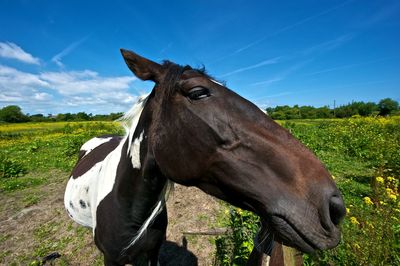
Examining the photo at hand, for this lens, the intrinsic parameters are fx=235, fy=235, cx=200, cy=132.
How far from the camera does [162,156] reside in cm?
180

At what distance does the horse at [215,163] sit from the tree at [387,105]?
296ft

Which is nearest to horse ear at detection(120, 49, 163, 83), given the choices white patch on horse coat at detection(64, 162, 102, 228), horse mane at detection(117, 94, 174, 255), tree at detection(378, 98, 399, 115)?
horse mane at detection(117, 94, 174, 255)

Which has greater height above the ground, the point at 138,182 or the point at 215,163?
the point at 215,163

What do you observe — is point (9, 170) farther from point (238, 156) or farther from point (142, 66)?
point (238, 156)

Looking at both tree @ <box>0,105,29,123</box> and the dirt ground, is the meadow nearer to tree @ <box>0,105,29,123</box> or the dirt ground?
the dirt ground

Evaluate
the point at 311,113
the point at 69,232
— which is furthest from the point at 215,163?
the point at 311,113

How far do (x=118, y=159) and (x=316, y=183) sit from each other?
6.78ft

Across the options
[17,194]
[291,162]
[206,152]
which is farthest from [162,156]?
[17,194]

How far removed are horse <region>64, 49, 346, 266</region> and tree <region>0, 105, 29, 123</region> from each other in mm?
87097

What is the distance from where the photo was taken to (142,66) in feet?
6.26

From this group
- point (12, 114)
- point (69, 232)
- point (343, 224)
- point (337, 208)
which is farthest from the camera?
point (12, 114)

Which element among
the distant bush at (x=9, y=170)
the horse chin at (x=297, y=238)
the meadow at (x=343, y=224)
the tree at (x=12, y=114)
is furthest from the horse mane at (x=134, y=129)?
the tree at (x=12, y=114)

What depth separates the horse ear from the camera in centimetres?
187

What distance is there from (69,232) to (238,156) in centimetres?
596
